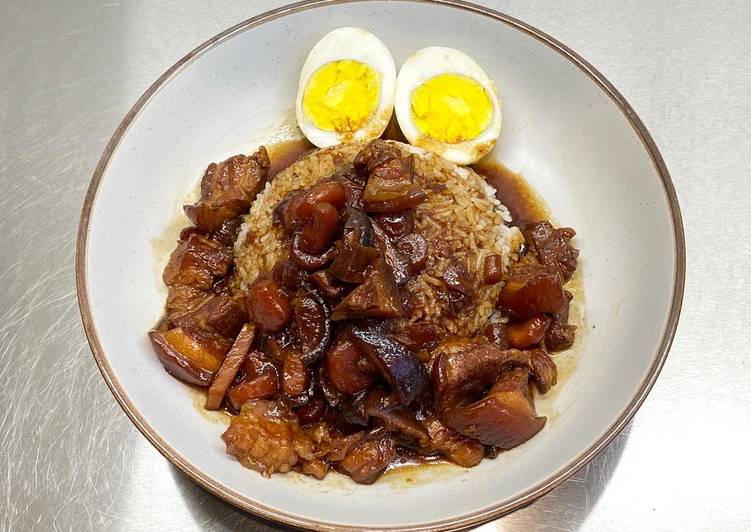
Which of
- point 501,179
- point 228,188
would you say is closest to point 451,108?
point 501,179

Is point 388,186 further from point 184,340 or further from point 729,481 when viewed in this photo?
point 729,481

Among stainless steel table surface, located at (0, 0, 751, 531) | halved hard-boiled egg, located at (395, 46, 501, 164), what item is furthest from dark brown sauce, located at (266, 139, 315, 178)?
stainless steel table surface, located at (0, 0, 751, 531)

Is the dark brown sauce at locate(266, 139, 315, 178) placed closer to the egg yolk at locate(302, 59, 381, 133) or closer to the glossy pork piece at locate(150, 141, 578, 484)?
the egg yolk at locate(302, 59, 381, 133)

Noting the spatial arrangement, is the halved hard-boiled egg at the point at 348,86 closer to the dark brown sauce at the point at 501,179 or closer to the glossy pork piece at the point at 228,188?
the dark brown sauce at the point at 501,179

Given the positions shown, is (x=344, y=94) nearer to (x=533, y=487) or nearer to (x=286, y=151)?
(x=286, y=151)

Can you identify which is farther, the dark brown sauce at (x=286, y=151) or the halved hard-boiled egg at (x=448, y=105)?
the dark brown sauce at (x=286, y=151)

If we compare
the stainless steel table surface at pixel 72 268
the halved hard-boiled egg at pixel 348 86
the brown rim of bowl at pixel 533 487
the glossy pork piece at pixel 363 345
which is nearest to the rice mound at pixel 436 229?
the glossy pork piece at pixel 363 345
